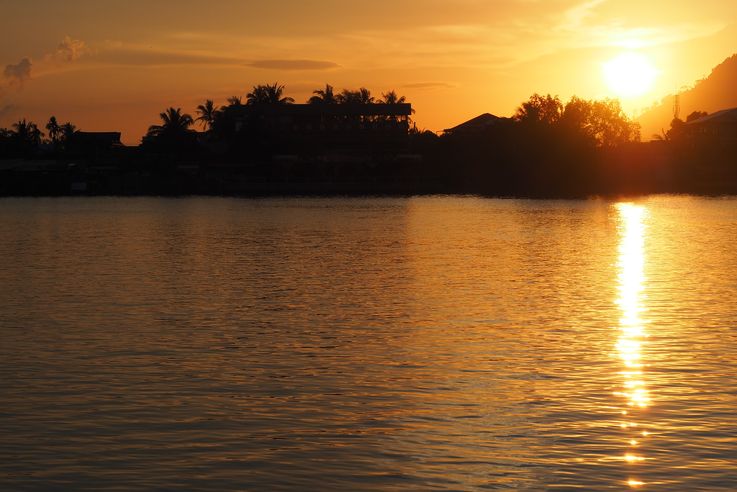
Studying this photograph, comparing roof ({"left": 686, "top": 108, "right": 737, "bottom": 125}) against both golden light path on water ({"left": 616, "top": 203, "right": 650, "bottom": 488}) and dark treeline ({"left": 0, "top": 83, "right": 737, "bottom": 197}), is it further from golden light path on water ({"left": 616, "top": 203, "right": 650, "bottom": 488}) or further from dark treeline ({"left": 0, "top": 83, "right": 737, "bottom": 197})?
golden light path on water ({"left": 616, "top": 203, "right": 650, "bottom": 488})

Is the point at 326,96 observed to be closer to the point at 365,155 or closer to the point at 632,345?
the point at 365,155

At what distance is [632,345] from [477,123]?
15385 cm

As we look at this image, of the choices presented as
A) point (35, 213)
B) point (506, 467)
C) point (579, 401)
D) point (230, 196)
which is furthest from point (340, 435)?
point (230, 196)

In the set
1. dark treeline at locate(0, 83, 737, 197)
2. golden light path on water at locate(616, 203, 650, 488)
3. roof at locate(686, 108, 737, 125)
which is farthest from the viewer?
roof at locate(686, 108, 737, 125)

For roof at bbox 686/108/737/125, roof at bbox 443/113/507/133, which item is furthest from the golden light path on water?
roof at bbox 686/108/737/125

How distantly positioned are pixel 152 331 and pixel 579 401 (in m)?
10.3

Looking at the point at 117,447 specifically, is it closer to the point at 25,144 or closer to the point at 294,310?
the point at 294,310

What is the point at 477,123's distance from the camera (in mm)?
171375

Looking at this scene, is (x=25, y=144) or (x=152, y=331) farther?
(x=25, y=144)

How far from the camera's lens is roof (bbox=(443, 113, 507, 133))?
517ft

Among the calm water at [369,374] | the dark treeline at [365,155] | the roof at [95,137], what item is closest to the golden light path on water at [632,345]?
the calm water at [369,374]

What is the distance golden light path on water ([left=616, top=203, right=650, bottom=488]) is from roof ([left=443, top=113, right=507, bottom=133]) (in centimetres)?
11312

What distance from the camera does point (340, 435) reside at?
42.9ft

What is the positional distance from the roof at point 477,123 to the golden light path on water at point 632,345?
371 ft
